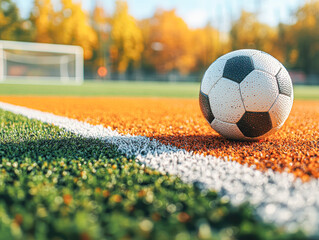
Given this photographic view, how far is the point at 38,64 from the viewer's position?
26.7m

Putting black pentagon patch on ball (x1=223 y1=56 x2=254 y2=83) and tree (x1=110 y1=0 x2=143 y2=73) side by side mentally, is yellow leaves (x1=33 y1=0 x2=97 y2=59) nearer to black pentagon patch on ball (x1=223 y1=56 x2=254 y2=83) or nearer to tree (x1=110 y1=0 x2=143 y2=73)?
tree (x1=110 y1=0 x2=143 y2=73)

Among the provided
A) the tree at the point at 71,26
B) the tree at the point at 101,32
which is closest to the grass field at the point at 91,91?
the tree at the point at 71,26

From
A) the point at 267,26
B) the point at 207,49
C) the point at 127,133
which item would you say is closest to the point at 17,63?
the point at 127,133

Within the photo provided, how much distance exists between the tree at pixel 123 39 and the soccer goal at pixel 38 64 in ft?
57.7

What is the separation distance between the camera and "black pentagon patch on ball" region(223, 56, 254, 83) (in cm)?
338

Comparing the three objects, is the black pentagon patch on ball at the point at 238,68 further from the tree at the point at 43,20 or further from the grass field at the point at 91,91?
the tree at the point at 43,20

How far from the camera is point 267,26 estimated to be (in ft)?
149

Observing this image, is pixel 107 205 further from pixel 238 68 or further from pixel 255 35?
pixel 255 35

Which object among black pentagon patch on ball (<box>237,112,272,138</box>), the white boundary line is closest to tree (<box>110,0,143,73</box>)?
black pentagon patch on ball (<box>237,112,272,138</box>)

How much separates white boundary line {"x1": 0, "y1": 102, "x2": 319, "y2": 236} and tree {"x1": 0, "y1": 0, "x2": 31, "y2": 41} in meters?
41.0

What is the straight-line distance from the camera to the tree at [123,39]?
4450 centimetres

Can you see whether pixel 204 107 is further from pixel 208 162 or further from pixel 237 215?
pixel 237 215

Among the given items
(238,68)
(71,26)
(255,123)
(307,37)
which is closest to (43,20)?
(71,26)

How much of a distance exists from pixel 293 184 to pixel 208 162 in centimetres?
76
